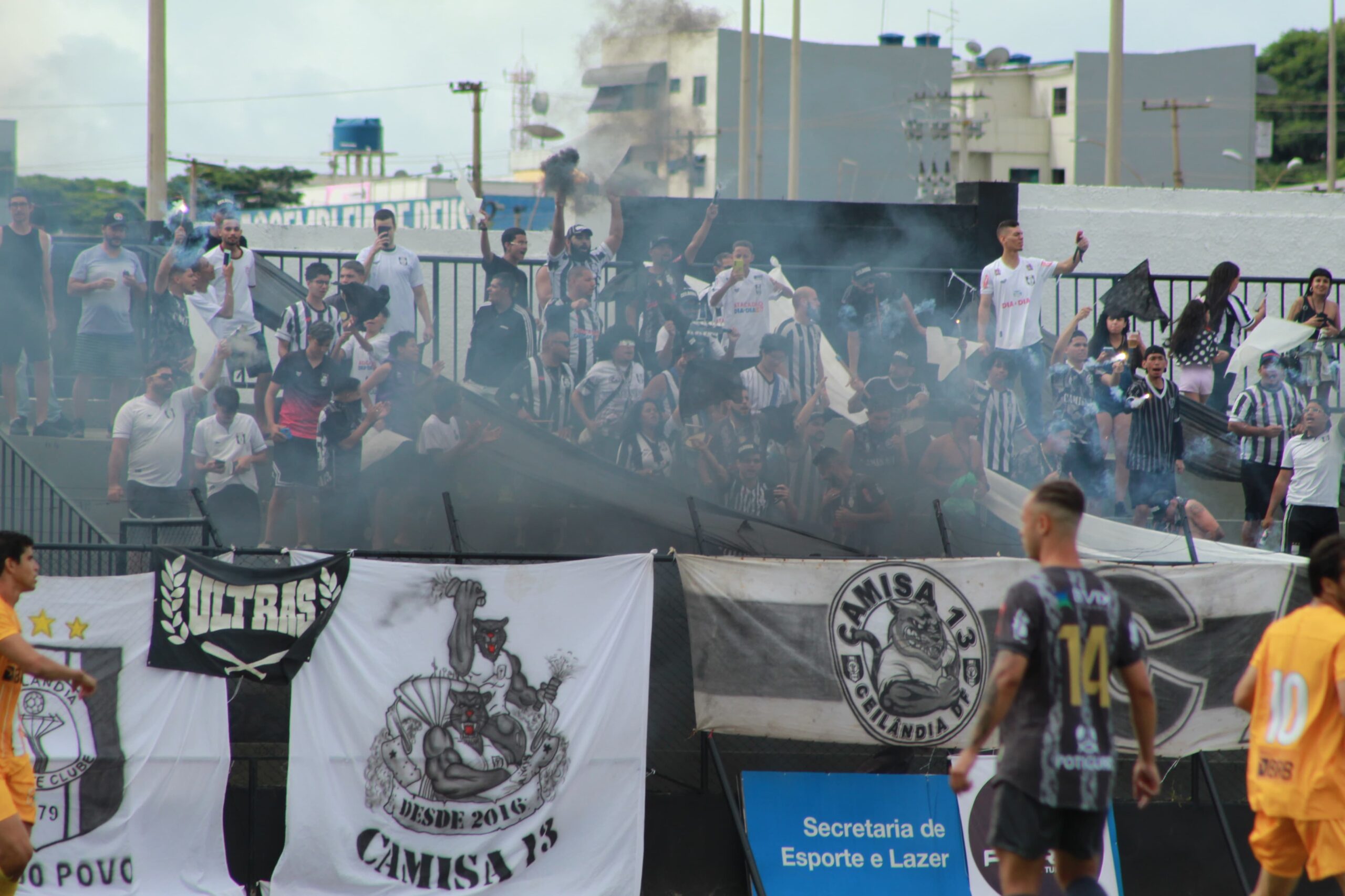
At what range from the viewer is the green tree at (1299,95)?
61875mm

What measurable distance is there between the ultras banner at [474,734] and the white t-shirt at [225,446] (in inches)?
91.1

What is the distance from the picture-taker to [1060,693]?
13.2 ft

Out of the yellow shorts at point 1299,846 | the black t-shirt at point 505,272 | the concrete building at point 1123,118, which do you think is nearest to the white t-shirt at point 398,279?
the black t-shirt at point 505,272

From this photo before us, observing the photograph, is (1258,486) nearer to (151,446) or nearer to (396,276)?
(396,276)

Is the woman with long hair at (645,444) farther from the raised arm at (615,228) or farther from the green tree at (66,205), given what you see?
the green tree at (66,205)

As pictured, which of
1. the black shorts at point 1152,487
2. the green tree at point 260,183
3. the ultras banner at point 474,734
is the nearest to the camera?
the ultras banner at point 474,734

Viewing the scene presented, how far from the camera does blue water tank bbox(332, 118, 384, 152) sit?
211 ft

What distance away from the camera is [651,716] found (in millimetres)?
7066

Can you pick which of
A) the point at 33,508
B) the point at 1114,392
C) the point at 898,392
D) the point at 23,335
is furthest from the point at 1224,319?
the point at 23,335

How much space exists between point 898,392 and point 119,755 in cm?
560

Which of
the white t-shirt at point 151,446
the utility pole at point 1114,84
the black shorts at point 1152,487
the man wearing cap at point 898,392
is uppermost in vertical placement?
the utility pole at point 1114,84

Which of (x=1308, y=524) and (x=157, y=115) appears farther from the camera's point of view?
(x=157, y=115)

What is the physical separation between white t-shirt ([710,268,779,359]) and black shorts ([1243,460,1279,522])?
3.68 metres

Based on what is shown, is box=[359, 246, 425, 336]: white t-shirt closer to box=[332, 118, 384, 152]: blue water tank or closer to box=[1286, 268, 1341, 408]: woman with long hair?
box=[1286, 268, 1341, 408]: woman with long hair
